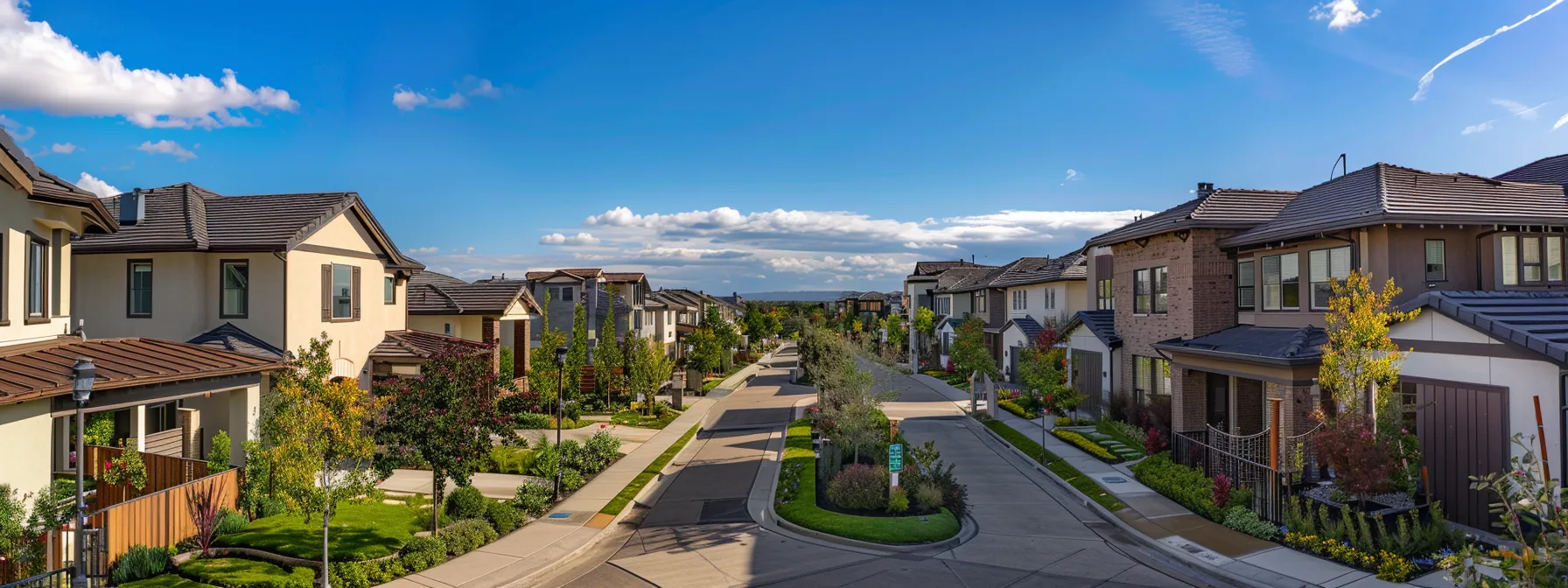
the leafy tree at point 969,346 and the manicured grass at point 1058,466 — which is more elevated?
the leafy tree at point 969,346

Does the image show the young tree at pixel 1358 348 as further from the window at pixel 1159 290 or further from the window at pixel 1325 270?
the window at pixel 1159 290

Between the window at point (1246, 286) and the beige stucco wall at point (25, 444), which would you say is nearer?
the beige stucco wall at point (25, 444)

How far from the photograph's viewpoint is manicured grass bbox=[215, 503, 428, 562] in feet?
47.8

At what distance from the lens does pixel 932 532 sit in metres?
16.0

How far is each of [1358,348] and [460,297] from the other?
31.6 metres

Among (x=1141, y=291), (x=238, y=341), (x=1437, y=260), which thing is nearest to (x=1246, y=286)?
(x=1141, y=291)

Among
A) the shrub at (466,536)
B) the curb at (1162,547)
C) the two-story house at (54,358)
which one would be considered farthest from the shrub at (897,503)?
the two-story house at (54,358)

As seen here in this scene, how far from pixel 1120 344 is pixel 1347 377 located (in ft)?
41.4

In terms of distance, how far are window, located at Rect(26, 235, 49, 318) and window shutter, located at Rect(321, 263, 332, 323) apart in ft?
22.3

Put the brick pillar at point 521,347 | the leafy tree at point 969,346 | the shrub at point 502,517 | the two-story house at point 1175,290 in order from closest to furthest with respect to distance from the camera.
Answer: the shrub at point 502,517 → the two-story house at point 1175,290 → the brick pillar at point 521,347 → the leafy tree at point 969,346

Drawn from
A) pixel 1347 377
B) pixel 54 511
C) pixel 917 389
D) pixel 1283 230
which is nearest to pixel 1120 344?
pixel 1283 230

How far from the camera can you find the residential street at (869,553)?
44.9 ft

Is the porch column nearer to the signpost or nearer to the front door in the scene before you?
the signpost

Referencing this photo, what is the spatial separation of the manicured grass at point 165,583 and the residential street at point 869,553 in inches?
213
